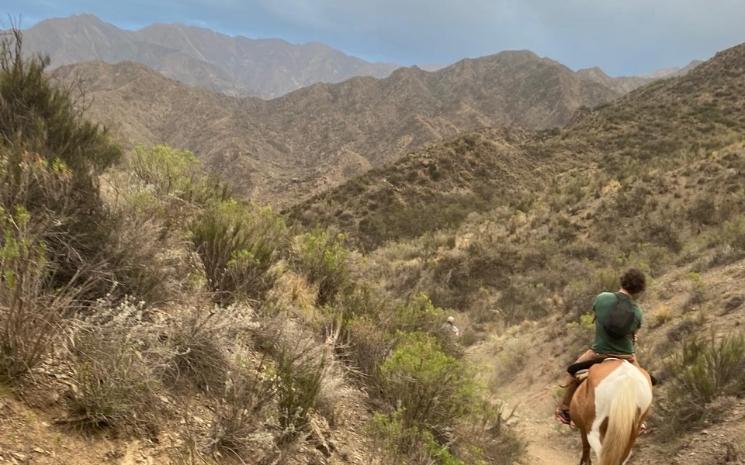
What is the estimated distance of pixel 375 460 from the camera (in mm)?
4395

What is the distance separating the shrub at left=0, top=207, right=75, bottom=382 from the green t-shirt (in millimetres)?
4911

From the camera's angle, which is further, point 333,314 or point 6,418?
point 333,314

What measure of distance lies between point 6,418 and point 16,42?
20.4 feet

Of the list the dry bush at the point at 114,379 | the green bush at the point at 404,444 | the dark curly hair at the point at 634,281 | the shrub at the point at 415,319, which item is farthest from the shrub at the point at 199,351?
the dark curly hair at the point at 634,281

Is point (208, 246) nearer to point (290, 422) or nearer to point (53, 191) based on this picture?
point (53, 191)

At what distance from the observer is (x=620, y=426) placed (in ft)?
14.3

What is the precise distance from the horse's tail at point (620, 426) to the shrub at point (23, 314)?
4.38 m

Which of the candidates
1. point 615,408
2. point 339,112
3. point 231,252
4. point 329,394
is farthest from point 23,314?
point 339,112

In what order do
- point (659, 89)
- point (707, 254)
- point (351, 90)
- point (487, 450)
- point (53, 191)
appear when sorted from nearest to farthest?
1. point (53, 191)
2. point (487, 450)
3. point (707, 254)
4. point (659, 89)
5. point (351, 90)

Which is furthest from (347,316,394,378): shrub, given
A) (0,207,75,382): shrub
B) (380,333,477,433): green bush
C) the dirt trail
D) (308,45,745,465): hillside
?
the dirt trail

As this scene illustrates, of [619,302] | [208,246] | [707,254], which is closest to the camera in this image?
[619,302]

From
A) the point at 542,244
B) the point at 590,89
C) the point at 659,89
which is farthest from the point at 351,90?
the point at 542,244

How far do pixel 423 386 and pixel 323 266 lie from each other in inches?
108

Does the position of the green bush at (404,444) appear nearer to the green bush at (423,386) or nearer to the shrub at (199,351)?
the green bush at (423,386)
